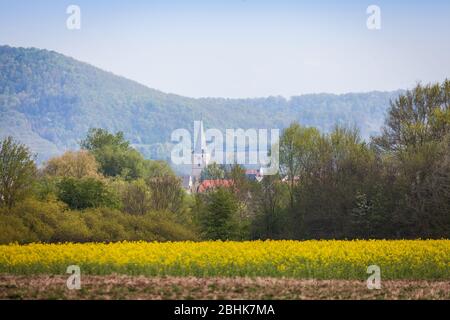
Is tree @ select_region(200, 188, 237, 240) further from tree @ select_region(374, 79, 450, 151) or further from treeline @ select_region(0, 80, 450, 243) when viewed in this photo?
tree @ select_region(374, 79, 450, 151)

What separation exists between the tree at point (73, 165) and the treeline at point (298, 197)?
1388 inches

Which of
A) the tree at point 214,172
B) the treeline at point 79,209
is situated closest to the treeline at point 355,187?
the treeline at point 79,209

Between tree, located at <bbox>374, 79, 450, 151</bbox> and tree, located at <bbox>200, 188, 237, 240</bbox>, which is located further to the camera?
tree, located at <bbox>374, 79, 450, 151</bbox>

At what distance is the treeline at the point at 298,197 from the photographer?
3538cm

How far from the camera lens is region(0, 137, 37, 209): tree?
1684 inches

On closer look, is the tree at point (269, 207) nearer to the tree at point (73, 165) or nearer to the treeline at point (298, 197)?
the treeline at point (298, 197)

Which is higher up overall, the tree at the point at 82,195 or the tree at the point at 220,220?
the tree at the point at 82,195

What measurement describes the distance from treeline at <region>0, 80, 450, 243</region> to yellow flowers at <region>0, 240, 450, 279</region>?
886cm

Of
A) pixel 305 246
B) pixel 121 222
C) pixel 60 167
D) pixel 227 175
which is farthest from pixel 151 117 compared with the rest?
pixel 305 246

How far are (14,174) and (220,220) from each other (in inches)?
495

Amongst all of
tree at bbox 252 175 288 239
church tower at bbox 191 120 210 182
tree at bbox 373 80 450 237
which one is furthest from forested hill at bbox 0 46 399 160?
tree at bbox 252 175 288 239

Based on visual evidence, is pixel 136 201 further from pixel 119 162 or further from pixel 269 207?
pixel 119 162
